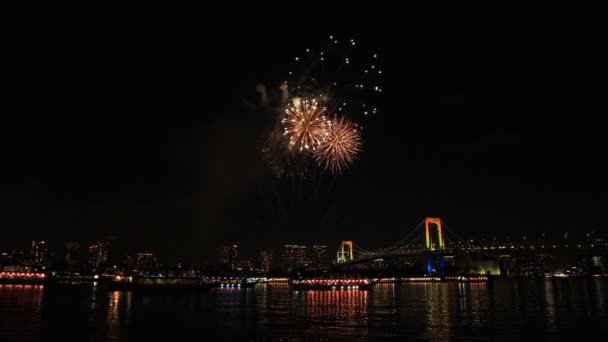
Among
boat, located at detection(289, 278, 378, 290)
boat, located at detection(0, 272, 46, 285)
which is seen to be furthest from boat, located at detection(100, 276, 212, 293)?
boat, located at detection(0, 272, 46, 285)

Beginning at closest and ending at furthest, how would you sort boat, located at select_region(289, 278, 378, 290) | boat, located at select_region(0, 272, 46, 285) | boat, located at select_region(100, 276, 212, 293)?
1. boat, located at select_region(100, 276, 212, 293)
2. boat, located at select_region(289, 278, 378, 290)
3. boat, located at select_region(0, 272, 46, 285)

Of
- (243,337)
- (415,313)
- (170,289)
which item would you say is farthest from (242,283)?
(243,337)

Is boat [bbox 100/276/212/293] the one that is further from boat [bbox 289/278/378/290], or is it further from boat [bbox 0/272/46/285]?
boat [bbox 0/272/46/285]

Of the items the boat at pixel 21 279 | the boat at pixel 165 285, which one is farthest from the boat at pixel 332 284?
the boat at pixel 21 279

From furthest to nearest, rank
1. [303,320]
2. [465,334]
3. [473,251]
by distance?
[473,251] → [303,320] → [465,334]

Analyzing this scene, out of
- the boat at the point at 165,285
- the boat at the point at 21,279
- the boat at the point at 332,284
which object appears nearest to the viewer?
the boat at the point at 165,285

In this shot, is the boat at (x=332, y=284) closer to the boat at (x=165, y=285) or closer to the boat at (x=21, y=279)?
the boat at (x=165, y=285)

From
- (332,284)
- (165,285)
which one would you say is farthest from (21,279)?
(332,284)

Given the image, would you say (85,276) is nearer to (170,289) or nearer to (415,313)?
(170,289)

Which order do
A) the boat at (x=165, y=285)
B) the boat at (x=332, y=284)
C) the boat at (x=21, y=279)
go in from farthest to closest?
the boat at (x=21, y=279), the boat at (x=332, y=284), the boat at (x=165, y=285)

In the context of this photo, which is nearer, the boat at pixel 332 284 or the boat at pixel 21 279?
the boat at pixel 332 284

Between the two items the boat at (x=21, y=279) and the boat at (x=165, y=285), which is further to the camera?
the boat at (x=21, y=279)
